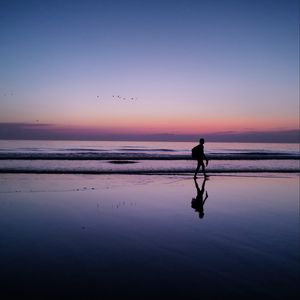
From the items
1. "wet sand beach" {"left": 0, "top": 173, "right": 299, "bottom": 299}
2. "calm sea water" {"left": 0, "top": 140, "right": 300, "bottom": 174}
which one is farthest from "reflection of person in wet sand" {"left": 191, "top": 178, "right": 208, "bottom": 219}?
"calm sea water" {"left": 0, "top": 140, "right": 300, "bottom": 174}

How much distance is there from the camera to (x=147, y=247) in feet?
19.7

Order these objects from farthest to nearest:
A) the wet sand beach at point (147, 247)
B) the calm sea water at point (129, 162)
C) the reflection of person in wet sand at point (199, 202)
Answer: the calm sea water at point (129, 162)
the reflection of person in wet sand at point (199, 202)
the wet sand beach at point (147, 247)

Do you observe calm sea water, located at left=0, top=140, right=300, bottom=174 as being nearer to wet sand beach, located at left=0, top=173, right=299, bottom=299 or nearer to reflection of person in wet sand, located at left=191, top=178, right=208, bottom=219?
reflection of person in wet sand, located at left=191, top=178, right=208, bottom=219

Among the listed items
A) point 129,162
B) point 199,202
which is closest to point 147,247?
point 199,202

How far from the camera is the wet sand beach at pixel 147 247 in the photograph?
4320 mm

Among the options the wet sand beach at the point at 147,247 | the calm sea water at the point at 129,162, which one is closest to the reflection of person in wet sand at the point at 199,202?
the wet sand beach at the point at 147,247

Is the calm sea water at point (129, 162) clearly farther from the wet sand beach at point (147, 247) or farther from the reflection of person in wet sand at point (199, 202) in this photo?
the wet sand beach at point (147, 247)

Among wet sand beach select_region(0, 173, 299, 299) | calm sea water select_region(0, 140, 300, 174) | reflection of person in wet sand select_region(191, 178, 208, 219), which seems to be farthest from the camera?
calm sea water select_region(0, 140, 300, 174)

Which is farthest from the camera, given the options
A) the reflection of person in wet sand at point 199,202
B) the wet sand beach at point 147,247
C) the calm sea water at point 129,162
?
the calm sea water at point 129,162

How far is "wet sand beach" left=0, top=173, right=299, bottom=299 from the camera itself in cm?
432

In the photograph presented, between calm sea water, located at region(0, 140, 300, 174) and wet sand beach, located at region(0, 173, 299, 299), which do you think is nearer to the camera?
wet sand beach, located at region(0, 173, 299, 299)

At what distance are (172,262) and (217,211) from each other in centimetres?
445

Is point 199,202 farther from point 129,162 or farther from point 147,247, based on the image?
point 129,162

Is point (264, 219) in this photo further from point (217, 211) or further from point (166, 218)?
point (166, 218)
